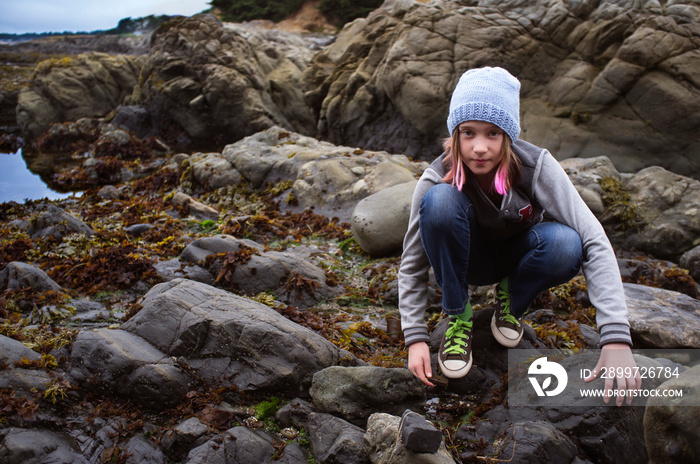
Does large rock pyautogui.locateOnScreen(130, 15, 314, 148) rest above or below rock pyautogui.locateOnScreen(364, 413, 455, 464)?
above

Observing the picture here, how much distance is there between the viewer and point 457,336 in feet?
10.7

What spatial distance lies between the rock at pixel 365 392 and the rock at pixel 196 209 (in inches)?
237

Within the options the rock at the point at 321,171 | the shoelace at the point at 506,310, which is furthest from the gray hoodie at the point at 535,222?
the rock at the point at 321,171

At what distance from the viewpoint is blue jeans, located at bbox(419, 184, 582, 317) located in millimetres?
2817

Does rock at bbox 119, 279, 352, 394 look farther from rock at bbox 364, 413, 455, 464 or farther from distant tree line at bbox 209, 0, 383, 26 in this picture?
distant tree line at bbox 209, 0, 383, 26

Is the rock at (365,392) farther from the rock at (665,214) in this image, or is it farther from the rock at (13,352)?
the rock at (665,214)

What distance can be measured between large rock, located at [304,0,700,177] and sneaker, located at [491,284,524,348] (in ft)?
30.0

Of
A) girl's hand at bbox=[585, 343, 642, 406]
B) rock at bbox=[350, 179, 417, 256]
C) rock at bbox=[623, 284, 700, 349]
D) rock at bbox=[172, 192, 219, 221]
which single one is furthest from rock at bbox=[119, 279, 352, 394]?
rock at bbox=[172, 192, 219, 221]

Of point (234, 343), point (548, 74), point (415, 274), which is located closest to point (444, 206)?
point (415, 274)

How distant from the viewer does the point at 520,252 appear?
310 cm

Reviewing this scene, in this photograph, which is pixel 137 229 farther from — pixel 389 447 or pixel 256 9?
pixel 256 9

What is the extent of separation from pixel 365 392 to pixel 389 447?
50 cm

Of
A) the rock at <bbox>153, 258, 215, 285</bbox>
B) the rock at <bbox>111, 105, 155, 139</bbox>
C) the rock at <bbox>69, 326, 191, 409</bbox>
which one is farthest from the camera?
the rock at <bbox>111, 105, 155, 139</bbox>

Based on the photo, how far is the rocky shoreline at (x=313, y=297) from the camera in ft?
9.28
